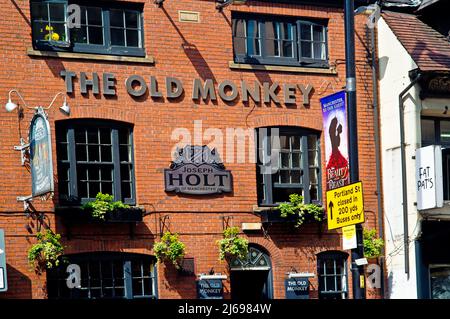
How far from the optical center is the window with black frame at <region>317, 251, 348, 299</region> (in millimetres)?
20723

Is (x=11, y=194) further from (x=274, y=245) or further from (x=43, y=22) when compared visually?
(x=274, y=245)

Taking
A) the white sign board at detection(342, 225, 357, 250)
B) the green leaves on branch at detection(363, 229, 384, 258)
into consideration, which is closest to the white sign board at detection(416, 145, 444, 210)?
the green leaves on branch at detection(363, 229, 384, 258)

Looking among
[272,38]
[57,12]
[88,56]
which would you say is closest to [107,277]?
[88,56]

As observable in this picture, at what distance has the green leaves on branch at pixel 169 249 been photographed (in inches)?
744

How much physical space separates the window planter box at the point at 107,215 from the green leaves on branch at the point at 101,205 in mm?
78

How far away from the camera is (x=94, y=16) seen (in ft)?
63.1

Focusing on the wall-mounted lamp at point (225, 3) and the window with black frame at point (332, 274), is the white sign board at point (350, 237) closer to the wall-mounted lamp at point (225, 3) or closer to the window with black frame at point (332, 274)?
the window with black frame at point (332, 274)

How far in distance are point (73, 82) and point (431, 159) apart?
24.8ft

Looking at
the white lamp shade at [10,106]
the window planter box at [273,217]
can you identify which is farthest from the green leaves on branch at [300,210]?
the white lamp shade at [10,106]

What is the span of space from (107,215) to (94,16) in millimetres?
3984

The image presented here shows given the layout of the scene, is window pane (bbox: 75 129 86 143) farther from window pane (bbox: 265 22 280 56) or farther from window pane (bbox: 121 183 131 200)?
window pane (bbox: 265 22 280 56)

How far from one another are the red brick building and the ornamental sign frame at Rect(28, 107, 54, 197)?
1.86ft
